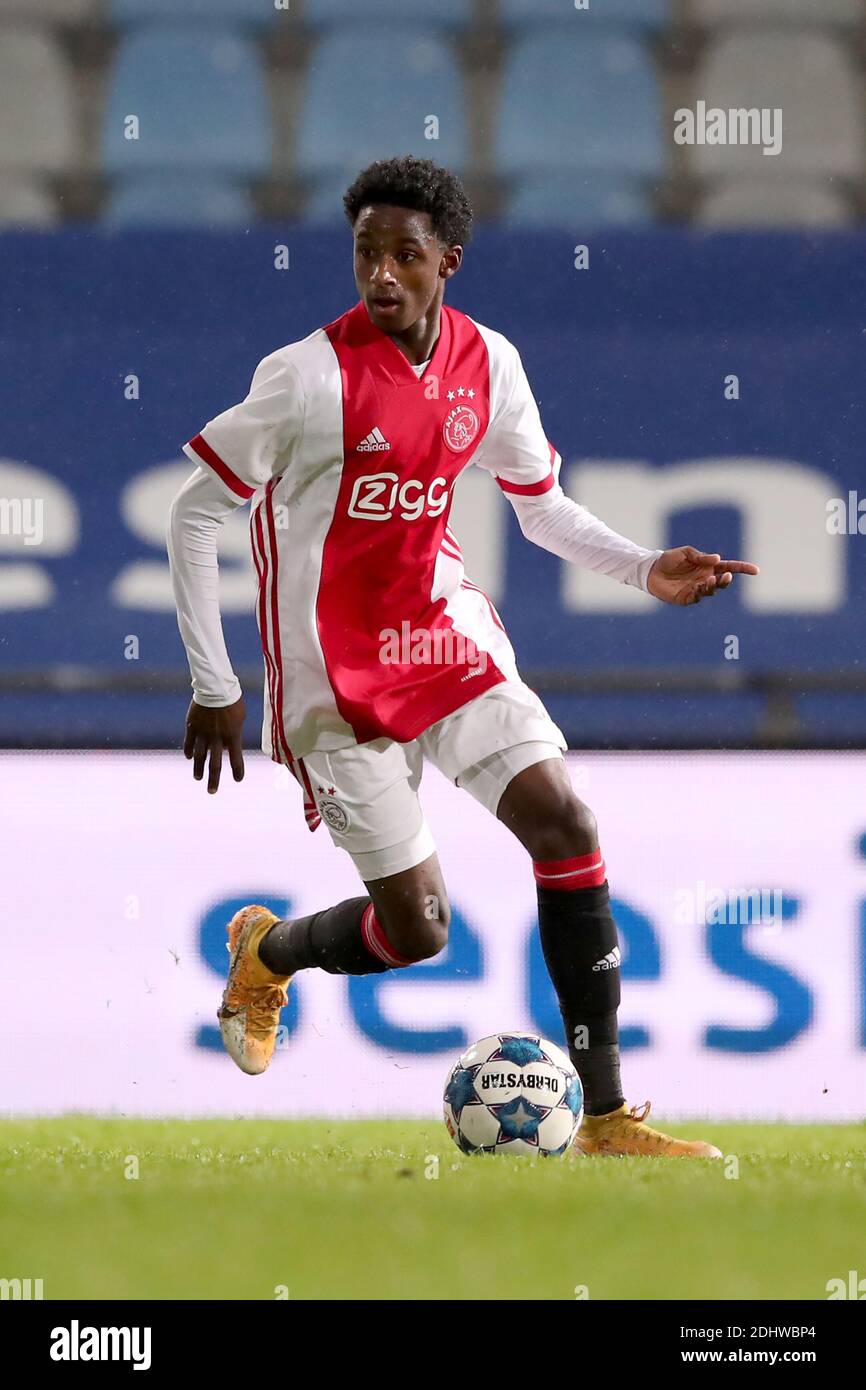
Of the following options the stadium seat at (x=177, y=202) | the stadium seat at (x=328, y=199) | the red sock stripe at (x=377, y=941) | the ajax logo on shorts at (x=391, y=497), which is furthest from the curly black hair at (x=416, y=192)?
the stadium seat at (x=177, y=202)

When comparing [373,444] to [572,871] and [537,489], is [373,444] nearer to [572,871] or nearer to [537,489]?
[537,489]

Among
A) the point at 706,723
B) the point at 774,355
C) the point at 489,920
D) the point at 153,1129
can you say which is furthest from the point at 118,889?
the point at 774,355

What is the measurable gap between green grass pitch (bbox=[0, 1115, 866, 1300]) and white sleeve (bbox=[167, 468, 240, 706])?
2.82ft

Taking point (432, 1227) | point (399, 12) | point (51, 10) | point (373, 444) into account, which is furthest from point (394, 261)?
point (51, 10)

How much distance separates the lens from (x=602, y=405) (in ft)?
18.2

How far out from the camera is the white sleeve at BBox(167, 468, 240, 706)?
10.4 ft

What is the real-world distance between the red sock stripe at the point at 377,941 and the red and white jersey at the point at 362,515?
1.24 ft

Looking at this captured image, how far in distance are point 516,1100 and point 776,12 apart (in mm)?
4654

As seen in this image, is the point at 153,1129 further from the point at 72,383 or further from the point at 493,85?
the point at 493,85

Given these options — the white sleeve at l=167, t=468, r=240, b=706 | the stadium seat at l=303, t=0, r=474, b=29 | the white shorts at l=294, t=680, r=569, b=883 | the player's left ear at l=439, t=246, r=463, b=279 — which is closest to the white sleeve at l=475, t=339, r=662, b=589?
the player's left ear at l=439, t=246, r=463, b=279

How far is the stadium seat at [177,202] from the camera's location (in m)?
5.75

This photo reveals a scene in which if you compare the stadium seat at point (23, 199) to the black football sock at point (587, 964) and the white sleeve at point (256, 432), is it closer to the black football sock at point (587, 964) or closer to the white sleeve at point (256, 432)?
the white sleeve at point (256, 432)

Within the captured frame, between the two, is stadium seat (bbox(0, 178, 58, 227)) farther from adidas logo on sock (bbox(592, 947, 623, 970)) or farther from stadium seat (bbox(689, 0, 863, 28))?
adidas logo on sock (bbox(592, 947, 623, 970))

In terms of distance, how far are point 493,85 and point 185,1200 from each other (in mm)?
4400
